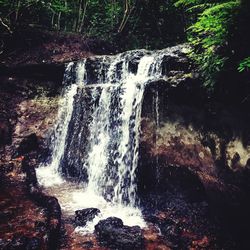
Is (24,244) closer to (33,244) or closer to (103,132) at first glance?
(33,244)

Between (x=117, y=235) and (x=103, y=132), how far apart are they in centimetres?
419

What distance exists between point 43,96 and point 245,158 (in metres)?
7.94

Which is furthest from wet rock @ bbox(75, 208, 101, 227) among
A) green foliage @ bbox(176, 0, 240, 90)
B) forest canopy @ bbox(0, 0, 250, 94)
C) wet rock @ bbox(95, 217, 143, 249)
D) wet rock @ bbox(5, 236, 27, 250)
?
forest canopy @ bbox(0, 0, 250, 94)

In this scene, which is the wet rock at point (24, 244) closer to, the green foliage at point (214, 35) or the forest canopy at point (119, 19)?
the green foliage at point (214, 35)

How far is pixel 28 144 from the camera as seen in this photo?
9.88m

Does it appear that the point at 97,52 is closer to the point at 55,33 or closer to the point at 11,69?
the point at 55,33

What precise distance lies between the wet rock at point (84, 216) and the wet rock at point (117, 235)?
0.43 meters

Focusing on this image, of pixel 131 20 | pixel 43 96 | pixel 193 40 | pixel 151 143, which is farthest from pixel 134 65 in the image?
pixel 131 20

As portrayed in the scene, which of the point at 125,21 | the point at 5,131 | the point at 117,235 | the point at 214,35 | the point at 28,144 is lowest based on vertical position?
the point at 117,235

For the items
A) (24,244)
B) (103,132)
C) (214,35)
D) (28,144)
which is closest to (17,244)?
(24,244)

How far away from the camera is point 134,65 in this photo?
31.5 feet

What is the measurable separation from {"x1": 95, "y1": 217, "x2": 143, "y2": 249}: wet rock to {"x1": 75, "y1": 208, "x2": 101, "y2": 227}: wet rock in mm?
433

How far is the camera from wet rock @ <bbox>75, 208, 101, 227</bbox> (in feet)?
20.4

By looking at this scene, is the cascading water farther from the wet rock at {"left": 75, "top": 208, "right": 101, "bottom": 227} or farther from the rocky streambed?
the rocky streambed
